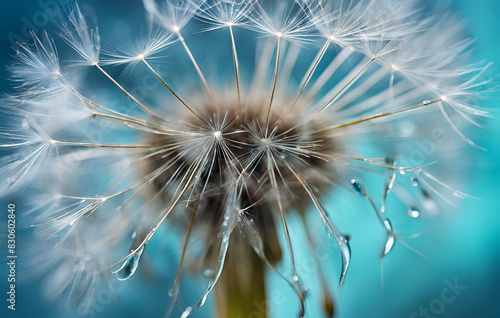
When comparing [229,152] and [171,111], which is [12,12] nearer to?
[171,111]

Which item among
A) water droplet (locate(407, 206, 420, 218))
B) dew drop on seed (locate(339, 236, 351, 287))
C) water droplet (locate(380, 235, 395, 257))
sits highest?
water droplet (locate(407, 206, 420, 218))

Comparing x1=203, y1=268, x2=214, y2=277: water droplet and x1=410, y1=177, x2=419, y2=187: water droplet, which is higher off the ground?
x1=410, y1=177, x2=419, y2=187: water droplet

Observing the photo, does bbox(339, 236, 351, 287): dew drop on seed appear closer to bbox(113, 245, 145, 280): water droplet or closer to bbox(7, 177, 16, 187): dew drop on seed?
bbox(113, 245, 145, 280): water droplet

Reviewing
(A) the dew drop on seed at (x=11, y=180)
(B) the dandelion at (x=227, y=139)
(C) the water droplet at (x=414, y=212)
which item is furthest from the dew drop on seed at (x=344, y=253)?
(A) the dew drop on seed at (x=11, y=180)

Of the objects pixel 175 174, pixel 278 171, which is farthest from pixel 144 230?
pixel 278 171

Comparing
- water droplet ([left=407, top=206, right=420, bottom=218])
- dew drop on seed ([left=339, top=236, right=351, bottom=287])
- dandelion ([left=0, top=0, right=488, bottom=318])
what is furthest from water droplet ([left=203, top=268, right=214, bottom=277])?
water droplet ([left=407, top=206, right=420, bottom=218])

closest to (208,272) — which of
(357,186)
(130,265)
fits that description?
(130,265)

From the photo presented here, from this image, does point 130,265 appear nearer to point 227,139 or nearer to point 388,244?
point 227,139

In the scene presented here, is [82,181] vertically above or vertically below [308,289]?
above
